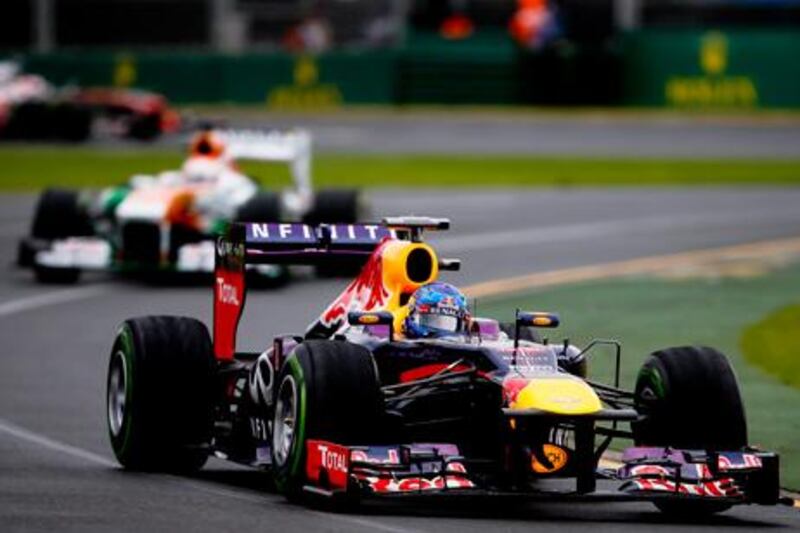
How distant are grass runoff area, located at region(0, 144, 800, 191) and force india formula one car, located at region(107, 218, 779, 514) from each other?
87.9 ft

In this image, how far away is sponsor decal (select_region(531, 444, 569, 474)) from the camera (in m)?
11.9

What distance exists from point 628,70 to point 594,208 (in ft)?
64.4

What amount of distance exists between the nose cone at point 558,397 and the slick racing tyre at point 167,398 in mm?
2492

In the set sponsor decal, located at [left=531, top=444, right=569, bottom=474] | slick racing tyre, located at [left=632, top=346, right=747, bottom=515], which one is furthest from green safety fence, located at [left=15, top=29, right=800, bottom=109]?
sponsor decal, located at [left=531, top=444, right=569, bottom=474]

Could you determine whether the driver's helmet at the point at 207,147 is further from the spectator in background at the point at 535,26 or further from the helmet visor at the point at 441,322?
the spectator in background at the point at 535,26

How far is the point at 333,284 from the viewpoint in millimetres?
27109

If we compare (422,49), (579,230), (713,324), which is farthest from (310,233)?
(422,49)

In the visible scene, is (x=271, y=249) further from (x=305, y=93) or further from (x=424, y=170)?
(x=305, y=93)

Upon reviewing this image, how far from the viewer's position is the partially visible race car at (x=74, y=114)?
51.6m

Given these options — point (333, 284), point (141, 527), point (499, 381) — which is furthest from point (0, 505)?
point (333, 284)

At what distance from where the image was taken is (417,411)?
12562 mm

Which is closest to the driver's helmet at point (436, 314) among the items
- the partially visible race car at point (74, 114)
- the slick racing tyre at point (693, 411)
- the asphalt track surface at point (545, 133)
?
the slick racing tyre at point (693, 411)

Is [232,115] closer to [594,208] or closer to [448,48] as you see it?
[448,48]

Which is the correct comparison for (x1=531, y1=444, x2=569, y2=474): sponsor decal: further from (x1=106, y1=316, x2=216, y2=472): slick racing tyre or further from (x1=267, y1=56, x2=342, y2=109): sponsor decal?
(x1=267, y1=56, x2=342, y2=109): sponsor decal
